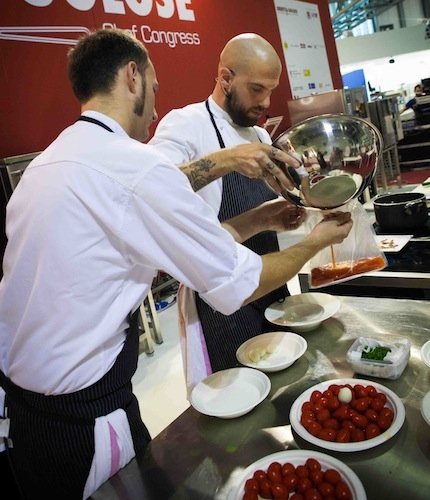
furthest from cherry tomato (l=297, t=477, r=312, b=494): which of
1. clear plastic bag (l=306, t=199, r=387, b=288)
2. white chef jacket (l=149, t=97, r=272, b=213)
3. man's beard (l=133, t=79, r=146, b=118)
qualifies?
white chef jacket (l=149, t=97, r=272, b=213)

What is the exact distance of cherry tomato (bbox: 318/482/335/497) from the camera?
0.80 m

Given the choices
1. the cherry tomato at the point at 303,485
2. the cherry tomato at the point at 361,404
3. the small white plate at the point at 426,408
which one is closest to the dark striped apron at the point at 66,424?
the cherry tomato at the point at 303,485

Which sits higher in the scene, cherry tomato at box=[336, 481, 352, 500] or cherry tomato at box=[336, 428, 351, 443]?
cherry tomato at box=[336, 481, 352, 500]

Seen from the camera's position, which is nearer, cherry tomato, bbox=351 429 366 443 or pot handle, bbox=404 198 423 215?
cherry tomato, bbox=351 429 366 443

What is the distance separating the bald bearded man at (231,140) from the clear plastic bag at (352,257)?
0.61 ft

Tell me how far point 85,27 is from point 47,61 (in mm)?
482

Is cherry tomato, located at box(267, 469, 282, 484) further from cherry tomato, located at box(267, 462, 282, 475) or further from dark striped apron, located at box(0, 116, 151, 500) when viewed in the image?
dark striped apron, located at box(0, 116, 151, 500)

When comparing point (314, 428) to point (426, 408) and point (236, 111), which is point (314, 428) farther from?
point (236, 111)

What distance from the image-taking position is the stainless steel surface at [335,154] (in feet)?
3.97

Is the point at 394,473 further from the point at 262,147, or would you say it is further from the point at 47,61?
the point at 47,61

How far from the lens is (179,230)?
0.95m

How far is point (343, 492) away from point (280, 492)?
0.11 meters

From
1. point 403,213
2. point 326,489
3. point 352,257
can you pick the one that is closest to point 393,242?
Answer: point 403,213

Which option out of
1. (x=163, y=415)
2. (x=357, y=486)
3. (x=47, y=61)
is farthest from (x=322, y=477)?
(x=47, y=61)
